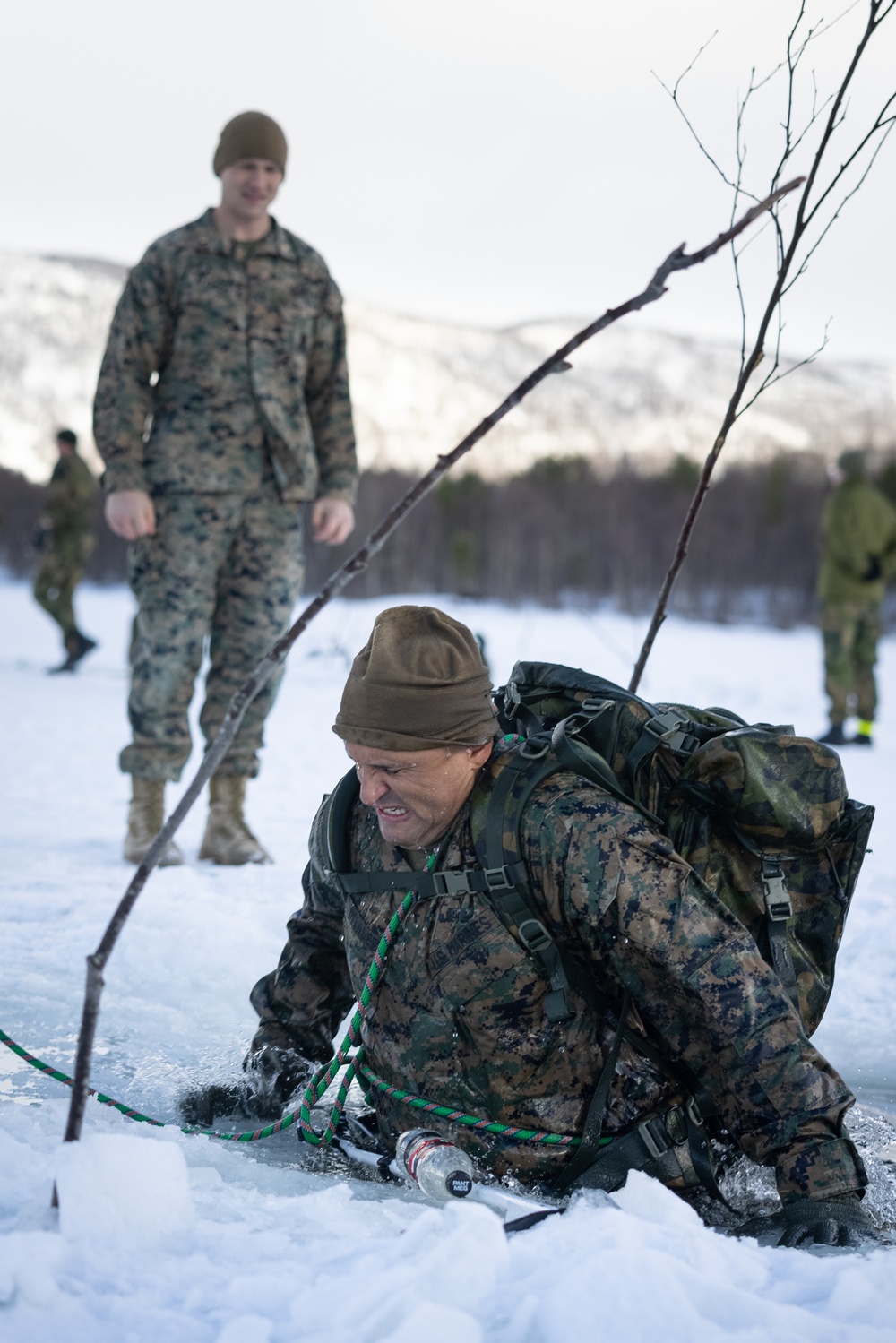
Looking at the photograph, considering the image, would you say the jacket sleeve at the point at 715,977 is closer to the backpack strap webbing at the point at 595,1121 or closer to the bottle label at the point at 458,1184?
the backpack strap webbing at the point at 595,1121

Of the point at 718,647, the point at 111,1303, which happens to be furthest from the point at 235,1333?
the point at 718,647

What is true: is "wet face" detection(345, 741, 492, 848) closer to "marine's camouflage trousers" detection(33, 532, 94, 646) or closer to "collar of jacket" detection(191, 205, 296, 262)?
"collar of jacket" detection(191, 205, 296, 262)

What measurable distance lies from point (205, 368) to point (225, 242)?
461 mm

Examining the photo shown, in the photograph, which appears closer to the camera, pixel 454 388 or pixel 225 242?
pixel 225 242

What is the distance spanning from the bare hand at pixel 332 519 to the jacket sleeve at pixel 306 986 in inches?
79.7

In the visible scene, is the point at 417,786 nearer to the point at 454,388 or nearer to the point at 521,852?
the point at 521,852

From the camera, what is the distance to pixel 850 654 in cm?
853

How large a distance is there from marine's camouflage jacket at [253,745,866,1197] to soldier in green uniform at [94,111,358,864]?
2045 mm

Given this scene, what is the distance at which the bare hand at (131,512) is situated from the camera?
13.8 ft

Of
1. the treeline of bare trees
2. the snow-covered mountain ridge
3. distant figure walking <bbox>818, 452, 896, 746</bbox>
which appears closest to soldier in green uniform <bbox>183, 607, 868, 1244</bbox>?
distant figure walking <bbox>818, 452, 896, 746</bbox>

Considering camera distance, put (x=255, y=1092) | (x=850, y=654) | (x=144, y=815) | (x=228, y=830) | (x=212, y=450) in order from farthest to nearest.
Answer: (x=850, y=654)
(x=228, y=830)
(x=144, y=815)
(x=212, y=450)
(x=255, y=1092)

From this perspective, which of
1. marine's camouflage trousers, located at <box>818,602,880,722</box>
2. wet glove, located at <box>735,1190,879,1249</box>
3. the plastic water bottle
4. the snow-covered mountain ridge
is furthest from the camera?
the snow-covered mountain ridge

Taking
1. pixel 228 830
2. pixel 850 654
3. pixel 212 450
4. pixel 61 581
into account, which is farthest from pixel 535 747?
pixel 61 581

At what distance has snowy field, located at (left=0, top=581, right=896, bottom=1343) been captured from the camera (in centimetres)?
151
